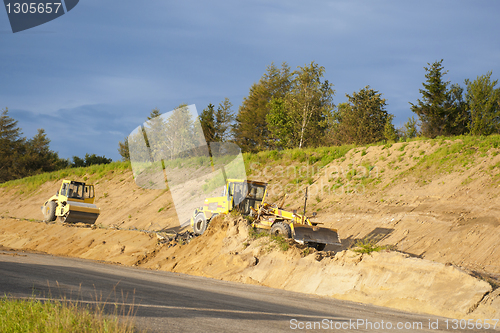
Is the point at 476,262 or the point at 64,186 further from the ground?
the point at 64,186

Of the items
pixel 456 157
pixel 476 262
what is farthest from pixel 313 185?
pixel 476 262

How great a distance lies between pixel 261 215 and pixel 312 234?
3253 mm

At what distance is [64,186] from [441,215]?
2311cm

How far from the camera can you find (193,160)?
141 feet

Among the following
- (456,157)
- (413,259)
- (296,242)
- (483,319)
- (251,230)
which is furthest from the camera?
(456,157)

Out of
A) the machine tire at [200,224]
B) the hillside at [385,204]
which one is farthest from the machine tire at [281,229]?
the machine tire at [200,224]

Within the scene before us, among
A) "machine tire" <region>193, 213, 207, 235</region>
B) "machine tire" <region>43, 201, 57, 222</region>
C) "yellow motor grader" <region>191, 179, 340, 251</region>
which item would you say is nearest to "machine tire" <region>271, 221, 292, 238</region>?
"yellow motor grader" <region>191, 179, 340, 251</region>

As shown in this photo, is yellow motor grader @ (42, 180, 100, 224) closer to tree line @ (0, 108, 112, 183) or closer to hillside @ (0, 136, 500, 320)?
hillside @ (0, 136, 500, 320)

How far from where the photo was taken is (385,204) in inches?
907

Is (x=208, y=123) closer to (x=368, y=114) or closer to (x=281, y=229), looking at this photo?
(x=368, y=114)

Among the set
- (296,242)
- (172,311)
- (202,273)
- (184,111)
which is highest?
Result: (184,111)

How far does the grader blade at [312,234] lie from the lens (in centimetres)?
1588

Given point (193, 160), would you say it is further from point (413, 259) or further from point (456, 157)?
point (413, 259)

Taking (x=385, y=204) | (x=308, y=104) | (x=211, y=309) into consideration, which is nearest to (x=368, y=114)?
(x=308, y=104)
